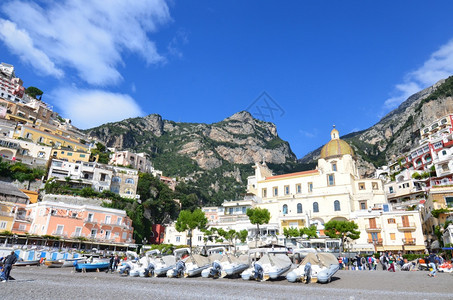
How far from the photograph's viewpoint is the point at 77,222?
4341 centimetres

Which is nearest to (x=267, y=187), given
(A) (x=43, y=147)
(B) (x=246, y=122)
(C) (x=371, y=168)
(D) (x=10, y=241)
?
(D) (x=10, y=241)

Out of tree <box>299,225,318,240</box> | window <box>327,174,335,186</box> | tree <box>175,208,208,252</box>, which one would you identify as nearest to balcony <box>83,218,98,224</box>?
tree <box>175,208,208,252</box>

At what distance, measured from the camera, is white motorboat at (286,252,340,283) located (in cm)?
1731

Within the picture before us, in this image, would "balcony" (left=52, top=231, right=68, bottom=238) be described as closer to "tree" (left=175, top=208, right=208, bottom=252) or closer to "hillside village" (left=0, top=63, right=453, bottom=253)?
"hillside village" (left=0, top=63, right=453, bottom=253)

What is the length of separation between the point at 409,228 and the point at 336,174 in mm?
13892

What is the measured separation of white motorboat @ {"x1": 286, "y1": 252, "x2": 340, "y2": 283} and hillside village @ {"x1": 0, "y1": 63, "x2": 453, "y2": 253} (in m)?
18.3

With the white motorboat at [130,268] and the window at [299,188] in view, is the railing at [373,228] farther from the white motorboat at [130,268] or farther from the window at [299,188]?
the white motorboat at [130,268]

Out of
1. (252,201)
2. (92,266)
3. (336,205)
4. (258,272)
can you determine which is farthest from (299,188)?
(92,266)

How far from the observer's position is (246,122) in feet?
628

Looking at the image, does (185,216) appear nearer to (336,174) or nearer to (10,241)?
(10,241)

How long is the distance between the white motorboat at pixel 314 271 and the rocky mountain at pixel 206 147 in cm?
8604

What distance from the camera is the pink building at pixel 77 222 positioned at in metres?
41.9

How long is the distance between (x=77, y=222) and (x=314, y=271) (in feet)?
121

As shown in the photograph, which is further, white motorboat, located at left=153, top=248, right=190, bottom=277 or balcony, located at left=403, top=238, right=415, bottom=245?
balcony, located at left=403, top=238, right=415, bottom=245
